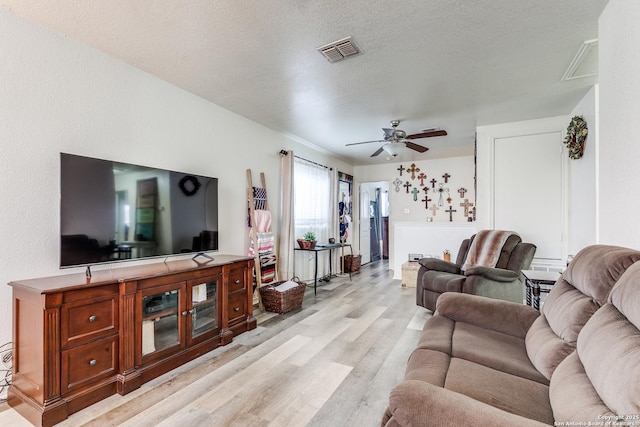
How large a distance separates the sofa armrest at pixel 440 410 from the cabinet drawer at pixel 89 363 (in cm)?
187

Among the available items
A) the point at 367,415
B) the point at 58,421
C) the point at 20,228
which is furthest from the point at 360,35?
the point at 58,421

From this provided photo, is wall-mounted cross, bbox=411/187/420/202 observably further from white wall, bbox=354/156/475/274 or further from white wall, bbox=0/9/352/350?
white wall, bbox=0/9/352/350

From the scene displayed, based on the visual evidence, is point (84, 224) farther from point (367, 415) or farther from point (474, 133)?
point (474, 133)

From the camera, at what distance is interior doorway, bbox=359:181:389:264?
23.9 ft

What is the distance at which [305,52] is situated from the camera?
7.66 ft

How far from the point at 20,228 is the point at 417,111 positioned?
3.77m

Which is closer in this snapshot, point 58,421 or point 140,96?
point 58,421

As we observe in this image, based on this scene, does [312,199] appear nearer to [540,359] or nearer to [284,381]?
[284,381]

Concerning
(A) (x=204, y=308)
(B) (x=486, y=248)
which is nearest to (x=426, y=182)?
(B) (x=486, y=248)

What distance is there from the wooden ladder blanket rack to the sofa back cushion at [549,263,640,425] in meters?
3.12

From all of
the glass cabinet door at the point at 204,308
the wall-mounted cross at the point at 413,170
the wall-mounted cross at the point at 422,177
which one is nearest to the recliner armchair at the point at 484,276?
the glass cabinet door at the point at 204,308

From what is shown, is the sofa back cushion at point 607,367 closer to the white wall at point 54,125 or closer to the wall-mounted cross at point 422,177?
the white wall at point 54,125

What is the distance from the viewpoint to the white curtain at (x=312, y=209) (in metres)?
4.92

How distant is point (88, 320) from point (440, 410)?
202 centimetres
